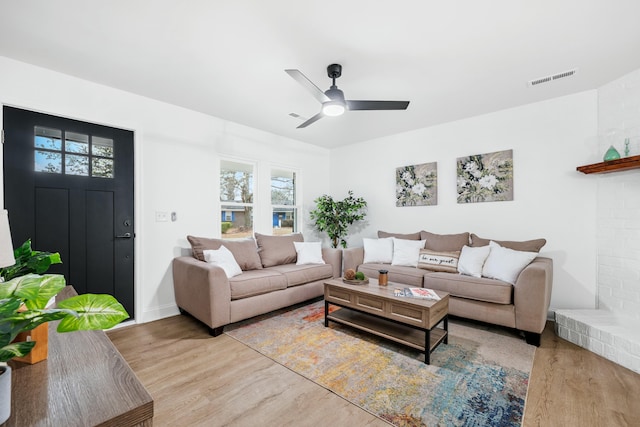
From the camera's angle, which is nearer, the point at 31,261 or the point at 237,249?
the point at 31,261

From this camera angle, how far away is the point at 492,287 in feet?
8.98

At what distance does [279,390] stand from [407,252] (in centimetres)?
242

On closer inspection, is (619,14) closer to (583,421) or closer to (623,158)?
(623,158)

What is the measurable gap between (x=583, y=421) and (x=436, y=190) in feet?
9.77

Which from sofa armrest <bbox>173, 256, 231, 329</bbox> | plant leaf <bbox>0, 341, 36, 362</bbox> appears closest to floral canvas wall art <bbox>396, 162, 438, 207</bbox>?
sofa armrest <bbox>173, 256, 231, 329</bbox>

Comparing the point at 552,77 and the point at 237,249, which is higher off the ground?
the point at 552,77

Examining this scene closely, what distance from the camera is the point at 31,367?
2.98 feet

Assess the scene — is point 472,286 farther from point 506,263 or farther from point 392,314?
point 392,314

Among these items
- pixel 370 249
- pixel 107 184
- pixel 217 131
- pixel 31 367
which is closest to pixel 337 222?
pixel 370 249

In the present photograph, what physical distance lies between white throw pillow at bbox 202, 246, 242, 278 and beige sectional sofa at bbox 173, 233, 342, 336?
0.05m

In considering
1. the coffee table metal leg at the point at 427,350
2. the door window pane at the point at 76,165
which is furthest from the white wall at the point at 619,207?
the door window pane at the point at 76,165

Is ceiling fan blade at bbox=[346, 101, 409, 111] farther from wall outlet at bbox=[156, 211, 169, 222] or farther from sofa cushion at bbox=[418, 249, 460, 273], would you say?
wall outlet at bbox=[156, 211, 169, 222]

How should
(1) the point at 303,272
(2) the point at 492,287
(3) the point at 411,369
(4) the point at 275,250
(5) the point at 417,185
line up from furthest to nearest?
(5) the point at 417,185, (4) the point at 275,250, (1) the point at 303,272, (2) the point at 492,287, (3) the point at 411,369

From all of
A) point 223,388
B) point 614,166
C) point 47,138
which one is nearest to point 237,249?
point 223,388
